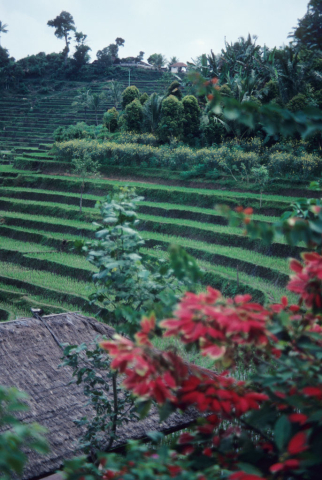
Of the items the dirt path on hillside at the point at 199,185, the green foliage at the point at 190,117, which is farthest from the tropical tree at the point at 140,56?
the dirt path on hillside at the point at 199,185

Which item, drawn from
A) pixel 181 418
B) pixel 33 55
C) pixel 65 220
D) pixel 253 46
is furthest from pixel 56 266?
pixel 33 55

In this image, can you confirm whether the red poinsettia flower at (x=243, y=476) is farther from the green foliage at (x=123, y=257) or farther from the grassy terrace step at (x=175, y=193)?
the grassy terrace step at (x=175, y=193)

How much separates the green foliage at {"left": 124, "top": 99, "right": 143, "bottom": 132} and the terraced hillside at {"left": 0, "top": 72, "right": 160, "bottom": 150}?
7250 millimetres

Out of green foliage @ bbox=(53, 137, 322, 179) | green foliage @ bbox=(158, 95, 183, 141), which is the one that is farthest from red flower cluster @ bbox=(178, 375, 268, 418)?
green foliage @ bbox=(158, 95, 183, 141)

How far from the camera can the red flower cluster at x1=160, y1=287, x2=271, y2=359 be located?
3.54 ft

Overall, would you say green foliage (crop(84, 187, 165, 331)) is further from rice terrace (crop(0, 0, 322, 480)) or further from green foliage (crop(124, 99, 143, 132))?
green foliage (crop(124, 99, 143, 132))

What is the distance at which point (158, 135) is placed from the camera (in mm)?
19094

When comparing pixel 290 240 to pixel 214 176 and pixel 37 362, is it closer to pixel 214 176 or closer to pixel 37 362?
pixel 37 362

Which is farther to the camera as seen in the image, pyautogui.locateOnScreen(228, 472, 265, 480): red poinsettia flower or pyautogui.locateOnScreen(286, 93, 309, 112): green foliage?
pyautogui.locateOnScreen(286, 93, 309, 112): green foliage

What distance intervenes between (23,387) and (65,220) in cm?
962

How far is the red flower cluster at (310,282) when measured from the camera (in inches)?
47.6

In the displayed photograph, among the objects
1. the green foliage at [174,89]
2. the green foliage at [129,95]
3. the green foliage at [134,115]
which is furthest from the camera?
the green foliage at [129,95]

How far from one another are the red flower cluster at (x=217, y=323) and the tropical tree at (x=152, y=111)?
18807 millimetres

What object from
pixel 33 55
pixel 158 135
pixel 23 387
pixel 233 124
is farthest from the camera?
pixel 33 55
